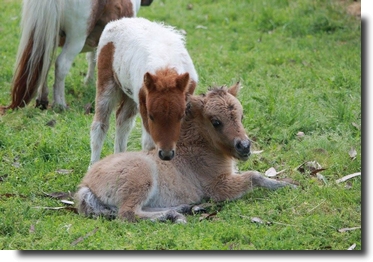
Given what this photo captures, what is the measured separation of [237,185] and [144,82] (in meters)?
1.25

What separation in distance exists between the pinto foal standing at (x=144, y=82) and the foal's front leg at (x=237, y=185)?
70 cm

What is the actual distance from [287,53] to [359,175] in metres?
4.75

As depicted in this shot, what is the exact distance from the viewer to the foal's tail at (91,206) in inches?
253

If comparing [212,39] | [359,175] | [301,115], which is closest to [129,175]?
[359,175]

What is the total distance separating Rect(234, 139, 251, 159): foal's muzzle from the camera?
21.5 feet

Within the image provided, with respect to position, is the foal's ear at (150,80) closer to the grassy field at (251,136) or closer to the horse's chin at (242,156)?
the horse's chin at (242,156)

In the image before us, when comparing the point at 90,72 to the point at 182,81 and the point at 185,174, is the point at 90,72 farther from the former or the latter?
the point at 182,81

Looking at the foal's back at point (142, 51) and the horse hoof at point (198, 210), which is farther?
the foal's back at point (142, 51)

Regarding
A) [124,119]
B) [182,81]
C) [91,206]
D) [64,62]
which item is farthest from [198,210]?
[64,62]

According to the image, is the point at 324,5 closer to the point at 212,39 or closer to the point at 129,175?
the point at 212,39

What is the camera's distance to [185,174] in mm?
Result: 6844

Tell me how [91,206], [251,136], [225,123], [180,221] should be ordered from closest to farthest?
1. [180,221]
2. [91,206]
3. [225,123]
4. [251,136]

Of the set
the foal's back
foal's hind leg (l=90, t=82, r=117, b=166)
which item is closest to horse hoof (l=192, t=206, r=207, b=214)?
the foal's back

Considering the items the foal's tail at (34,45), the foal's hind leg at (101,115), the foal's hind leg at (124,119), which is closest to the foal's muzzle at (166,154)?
the foal's hind leg at (101,115)
